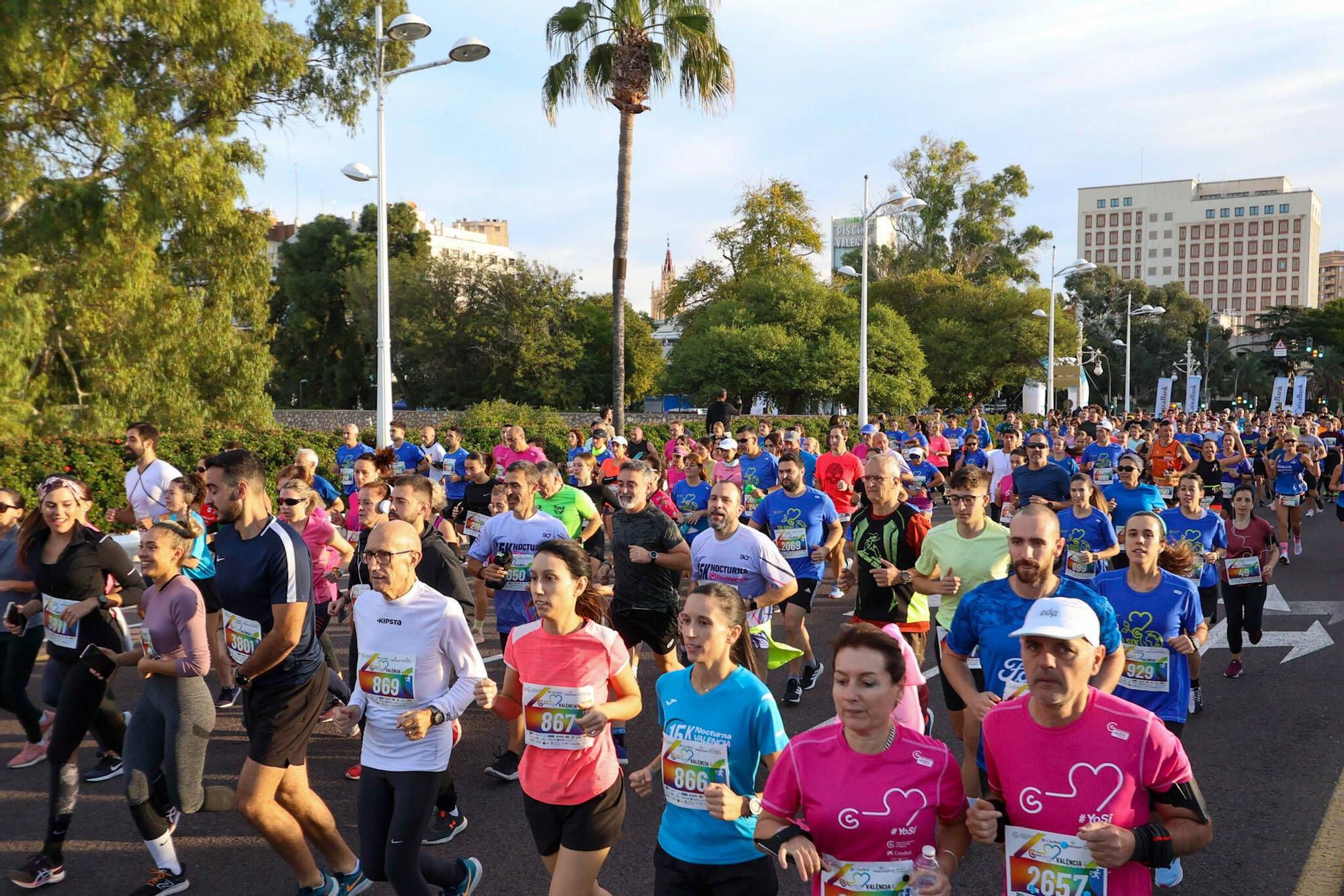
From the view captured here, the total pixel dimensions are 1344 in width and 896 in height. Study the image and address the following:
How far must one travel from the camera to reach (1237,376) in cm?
8550

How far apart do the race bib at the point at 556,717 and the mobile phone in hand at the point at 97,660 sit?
2.33 m

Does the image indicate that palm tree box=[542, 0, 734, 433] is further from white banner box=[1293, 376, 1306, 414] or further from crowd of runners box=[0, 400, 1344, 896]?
white banner box=[1293, 376, 1306, 414]

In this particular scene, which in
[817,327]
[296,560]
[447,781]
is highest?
[817,327]

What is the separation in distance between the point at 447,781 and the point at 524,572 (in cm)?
163

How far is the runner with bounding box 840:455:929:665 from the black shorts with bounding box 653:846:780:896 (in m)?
3.03

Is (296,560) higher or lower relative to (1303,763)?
higher

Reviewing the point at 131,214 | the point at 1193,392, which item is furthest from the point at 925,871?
the point at 1193,392

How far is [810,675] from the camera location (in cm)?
780

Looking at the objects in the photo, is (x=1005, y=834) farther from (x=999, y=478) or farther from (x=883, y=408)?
(x=883, y=408)

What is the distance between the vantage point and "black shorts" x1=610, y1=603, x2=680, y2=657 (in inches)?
253

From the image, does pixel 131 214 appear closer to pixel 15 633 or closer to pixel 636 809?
pixel 15 633

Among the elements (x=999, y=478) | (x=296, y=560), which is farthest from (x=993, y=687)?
(x=999, y=478)

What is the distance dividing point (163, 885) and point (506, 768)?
6.37 ft

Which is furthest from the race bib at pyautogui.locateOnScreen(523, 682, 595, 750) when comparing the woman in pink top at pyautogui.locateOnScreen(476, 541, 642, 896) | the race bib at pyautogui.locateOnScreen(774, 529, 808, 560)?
the race bib at pyautogui.locateOnScreen(774, 529, 808, 560)
